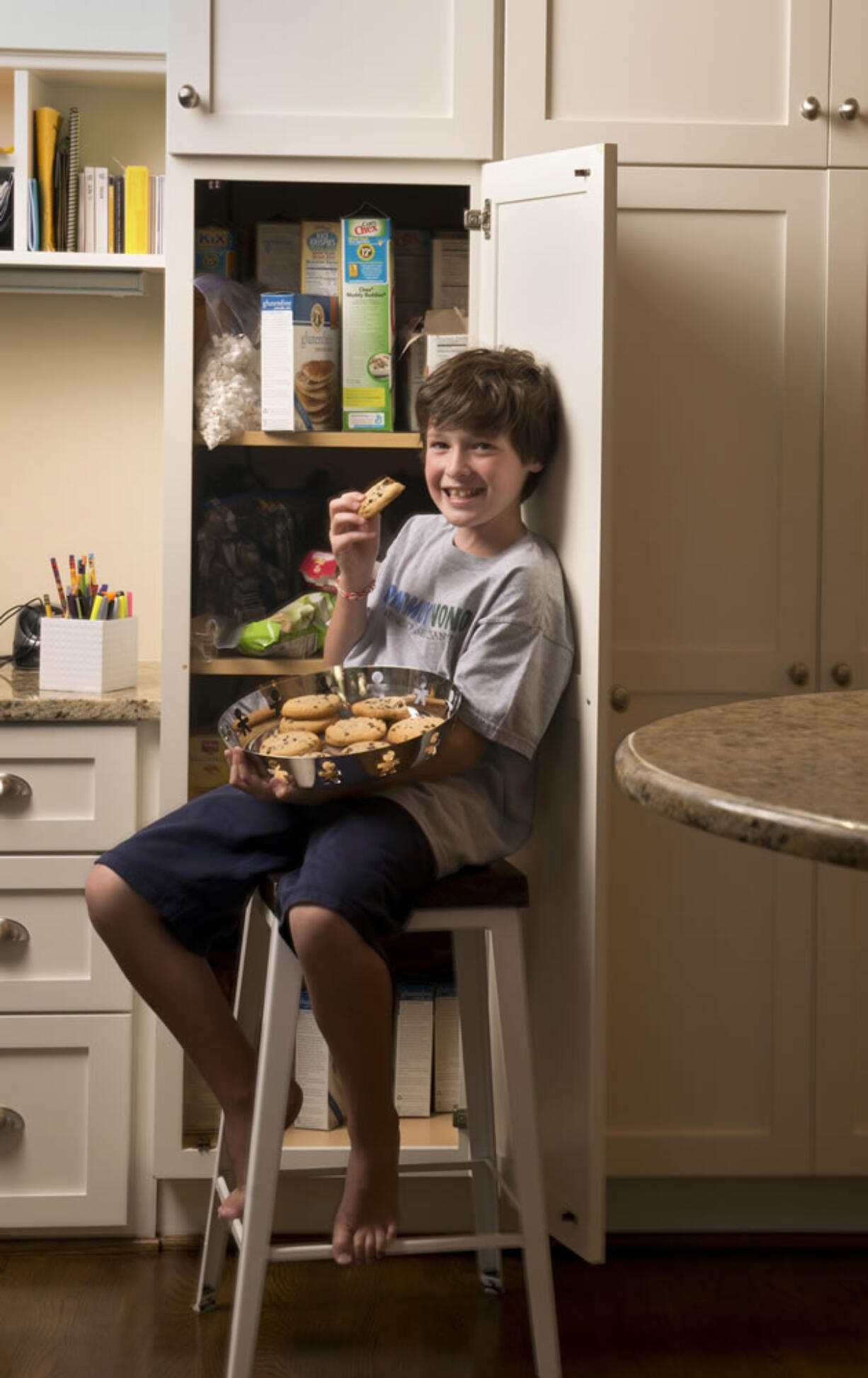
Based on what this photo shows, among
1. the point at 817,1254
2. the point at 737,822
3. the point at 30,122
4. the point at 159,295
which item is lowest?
the point at 817,1254

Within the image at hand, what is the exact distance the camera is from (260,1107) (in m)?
1.69

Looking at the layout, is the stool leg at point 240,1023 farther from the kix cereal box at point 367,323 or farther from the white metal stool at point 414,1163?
the kix cereal box at point 367,323

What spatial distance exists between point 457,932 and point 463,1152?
368mm

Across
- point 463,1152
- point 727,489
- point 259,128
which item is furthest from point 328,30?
point 463,1152

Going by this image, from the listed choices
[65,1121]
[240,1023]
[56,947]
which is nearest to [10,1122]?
[65,1121]

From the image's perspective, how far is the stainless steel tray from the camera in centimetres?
170

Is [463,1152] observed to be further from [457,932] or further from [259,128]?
[259,128]

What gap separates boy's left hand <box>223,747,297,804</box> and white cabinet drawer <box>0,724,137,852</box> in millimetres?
424

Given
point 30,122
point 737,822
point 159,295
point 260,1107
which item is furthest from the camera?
point 159,295

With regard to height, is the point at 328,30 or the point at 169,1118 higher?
the point at 328,30

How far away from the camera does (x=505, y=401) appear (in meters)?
1.91

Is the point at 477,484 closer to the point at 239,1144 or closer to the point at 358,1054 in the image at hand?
the point at 358,1054

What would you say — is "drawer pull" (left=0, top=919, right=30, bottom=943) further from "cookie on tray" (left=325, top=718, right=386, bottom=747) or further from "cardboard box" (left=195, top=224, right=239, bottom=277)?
"cardboard box" (left=195, top=224, right=239, bottom=277)

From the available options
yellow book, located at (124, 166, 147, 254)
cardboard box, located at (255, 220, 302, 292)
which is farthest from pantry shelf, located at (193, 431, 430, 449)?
yellow book, located at (124, 166, 147, 254)
